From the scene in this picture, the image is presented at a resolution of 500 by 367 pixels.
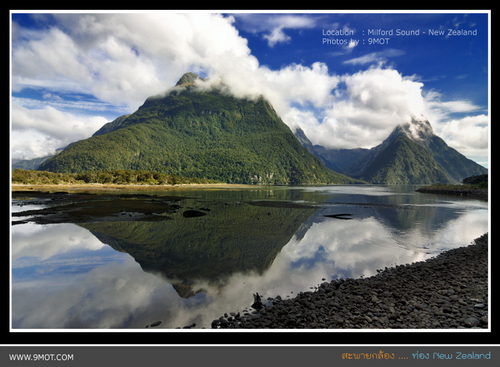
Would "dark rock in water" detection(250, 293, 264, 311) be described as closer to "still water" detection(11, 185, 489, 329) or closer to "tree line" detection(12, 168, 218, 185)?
"still water" detection(11, 185, 489, 329)

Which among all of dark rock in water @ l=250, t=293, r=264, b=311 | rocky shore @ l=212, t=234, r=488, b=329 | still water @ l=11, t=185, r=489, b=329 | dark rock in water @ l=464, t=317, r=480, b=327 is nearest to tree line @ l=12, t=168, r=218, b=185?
still water @ l=11, t=185, r=489, b=329

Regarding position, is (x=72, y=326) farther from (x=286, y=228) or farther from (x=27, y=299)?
(x=286, y=228)

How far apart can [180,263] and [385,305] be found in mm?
12455

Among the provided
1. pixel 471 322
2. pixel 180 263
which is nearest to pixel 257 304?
pixel 471 322

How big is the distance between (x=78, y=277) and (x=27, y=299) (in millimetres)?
2840

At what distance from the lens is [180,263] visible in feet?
53.7

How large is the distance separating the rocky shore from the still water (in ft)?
4.22

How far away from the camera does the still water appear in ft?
33.2

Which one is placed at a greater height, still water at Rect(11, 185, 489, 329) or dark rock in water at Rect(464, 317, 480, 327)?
dark rock in water at Rect(464, 317, 480, 327)

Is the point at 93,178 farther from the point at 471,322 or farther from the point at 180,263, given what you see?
the point at 471,322

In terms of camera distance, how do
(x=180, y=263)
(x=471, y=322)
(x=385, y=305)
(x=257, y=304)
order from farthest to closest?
(x=180, y=263), (x=257, y=304), (x=385, y=305), (x=471, y=322)

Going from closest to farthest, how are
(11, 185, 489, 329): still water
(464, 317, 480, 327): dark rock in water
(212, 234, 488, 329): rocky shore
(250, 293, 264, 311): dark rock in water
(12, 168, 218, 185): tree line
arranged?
(464, 317, 480, 327): dark rock in water
(212, 234, 488, 329): rocky shore
(250, 293, 264, 311): dark rock in water
(11, 185, 489, 329): still water
(12, 168, 218, 185): tree line

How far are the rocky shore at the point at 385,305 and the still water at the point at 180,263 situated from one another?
129 centimetres
